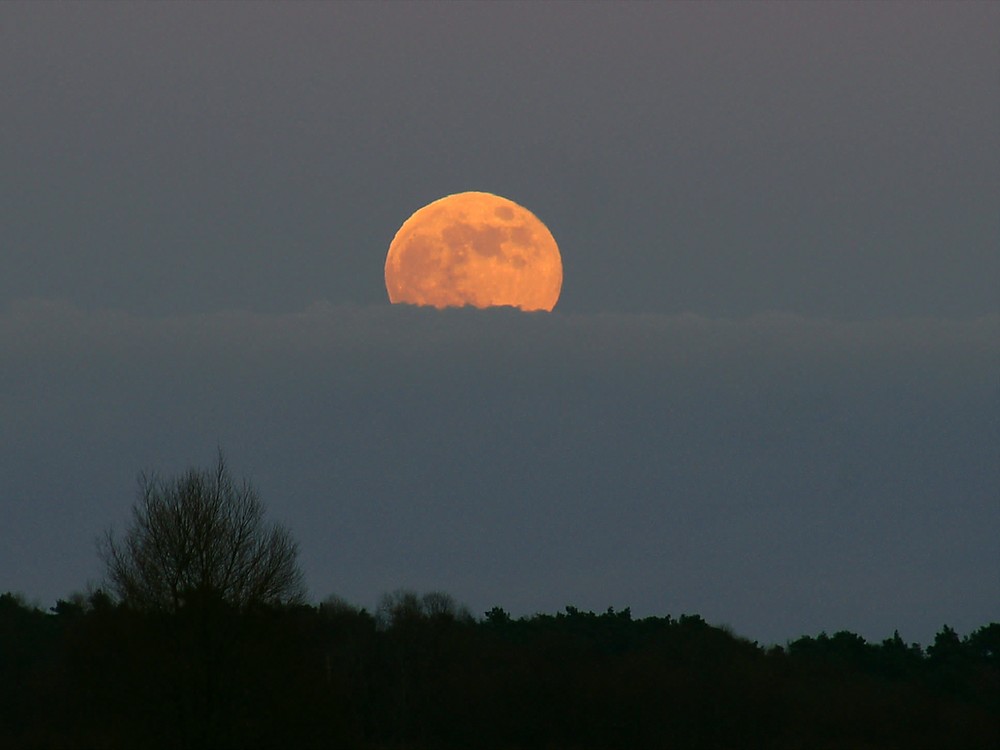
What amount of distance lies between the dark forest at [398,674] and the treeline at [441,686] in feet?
0.25

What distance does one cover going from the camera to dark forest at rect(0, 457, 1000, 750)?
46.1m

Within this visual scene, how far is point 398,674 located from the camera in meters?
77.8

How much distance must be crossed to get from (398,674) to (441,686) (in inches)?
88.1

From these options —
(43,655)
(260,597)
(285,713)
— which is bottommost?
(285,713)

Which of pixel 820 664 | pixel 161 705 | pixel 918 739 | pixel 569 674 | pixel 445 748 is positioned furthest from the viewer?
pixel 820 664

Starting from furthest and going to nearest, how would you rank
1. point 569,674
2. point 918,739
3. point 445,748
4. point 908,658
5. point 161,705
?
point 908,658
point 569,674
point 445,748
point 918,739
point 161,705

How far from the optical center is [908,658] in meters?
91.9

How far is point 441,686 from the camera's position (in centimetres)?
7688

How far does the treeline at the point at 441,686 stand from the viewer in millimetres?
46062

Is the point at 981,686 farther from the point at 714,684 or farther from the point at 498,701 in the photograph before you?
the point at 498,701

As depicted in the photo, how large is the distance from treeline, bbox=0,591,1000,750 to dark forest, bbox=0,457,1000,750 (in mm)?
77

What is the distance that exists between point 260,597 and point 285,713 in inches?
132

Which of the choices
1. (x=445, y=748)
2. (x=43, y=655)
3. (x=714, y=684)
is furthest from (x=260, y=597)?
(x=43, y=655)

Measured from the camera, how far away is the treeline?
4606 cm
